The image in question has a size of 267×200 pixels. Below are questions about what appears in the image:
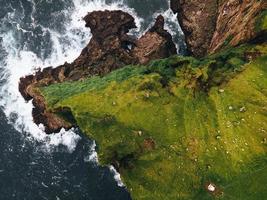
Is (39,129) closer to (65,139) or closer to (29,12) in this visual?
(65,139)

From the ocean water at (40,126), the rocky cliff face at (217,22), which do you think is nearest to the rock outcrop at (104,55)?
the ocean water at (40,126)

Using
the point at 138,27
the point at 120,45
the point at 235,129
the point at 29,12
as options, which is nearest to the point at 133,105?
the point at 235,129

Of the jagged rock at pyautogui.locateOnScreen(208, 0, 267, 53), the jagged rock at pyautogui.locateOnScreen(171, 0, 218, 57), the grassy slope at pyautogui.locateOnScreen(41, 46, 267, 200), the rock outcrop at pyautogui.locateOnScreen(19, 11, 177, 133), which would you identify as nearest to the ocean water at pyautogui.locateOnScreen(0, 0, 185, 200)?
the rock outcrop at pyautogui.locateOnScreen(19, 11, 177, 133)

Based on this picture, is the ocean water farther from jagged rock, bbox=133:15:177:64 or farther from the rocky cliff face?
the rocky cliff face

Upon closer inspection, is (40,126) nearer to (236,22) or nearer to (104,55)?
(104,55)

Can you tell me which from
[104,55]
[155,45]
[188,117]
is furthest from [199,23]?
[188,117]

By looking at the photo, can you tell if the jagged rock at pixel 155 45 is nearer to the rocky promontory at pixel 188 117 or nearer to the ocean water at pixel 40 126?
the ocean water at pixel 40 126
